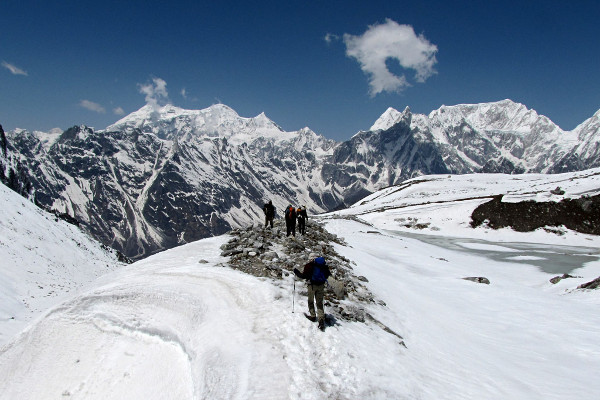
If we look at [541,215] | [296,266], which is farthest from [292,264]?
[541,215]

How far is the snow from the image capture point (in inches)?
295

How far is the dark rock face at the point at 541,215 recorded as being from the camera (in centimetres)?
4503

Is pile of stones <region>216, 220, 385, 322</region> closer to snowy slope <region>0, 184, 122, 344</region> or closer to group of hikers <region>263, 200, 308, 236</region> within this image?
group of hikers <region>263, 200, 308, 236</region>

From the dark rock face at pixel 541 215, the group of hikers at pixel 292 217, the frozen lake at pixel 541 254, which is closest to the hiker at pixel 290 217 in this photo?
the group of hikers at pixel 292 217

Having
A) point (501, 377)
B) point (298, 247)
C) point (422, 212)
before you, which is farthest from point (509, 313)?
point (422, 212)

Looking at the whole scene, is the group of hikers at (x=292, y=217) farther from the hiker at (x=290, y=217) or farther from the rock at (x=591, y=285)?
the rock at (x=591, y=285)

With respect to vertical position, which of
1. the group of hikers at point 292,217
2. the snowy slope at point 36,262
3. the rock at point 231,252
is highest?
the group of hikers at point 292,217

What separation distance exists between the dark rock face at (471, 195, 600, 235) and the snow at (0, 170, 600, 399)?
126 ft

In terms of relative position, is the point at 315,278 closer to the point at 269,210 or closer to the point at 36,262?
the point at 269,210

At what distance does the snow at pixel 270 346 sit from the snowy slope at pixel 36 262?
5.78 meters

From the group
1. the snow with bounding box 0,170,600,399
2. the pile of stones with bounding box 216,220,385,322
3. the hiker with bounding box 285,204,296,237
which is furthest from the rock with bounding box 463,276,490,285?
the hiker with bounding box 285,204,296,237

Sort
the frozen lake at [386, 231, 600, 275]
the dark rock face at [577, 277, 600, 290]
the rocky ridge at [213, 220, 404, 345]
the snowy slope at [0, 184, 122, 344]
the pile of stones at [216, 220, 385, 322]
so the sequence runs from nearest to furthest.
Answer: the rocky ridge at [213, 220, 404, 345]
the pile of stones at [216, 220, 385, 322]
the dark rock face at [577, 277, 600, 290]
the snowy slope at [0, 184, 122, 344]
the frozen lake at [386, 231, 600, 275]

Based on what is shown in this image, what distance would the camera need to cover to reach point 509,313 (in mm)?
14352

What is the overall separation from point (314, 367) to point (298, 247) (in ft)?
32.3
